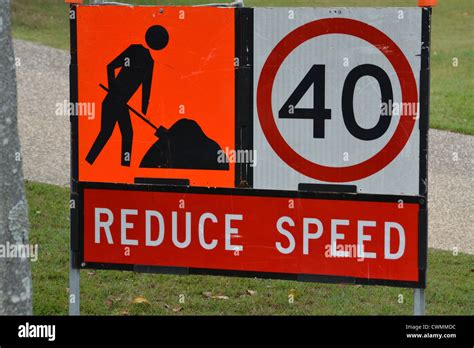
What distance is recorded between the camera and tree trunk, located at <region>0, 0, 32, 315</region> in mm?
4520

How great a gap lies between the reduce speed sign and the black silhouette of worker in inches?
23.7

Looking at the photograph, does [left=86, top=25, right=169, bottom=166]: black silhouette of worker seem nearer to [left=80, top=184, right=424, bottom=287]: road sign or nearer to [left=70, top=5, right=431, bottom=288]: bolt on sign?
[left=70, top=5, right=431, bottom=288]: bolt on sign

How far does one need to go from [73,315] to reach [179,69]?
152 cm

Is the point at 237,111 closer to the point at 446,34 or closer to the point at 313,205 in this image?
the point at 313,205

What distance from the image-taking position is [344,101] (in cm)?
494

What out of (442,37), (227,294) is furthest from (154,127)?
(442,37)

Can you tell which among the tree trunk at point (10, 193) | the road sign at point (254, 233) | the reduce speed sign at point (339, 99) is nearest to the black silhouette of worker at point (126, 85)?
the road sign at point (254, 233)

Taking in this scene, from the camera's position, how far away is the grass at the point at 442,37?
46.3 feet

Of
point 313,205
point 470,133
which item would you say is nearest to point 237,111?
point 313,205

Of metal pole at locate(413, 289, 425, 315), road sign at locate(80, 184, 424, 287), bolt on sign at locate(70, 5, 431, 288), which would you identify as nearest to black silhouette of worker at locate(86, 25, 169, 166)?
bolt on sign at locate(70, 5, 431, 288)

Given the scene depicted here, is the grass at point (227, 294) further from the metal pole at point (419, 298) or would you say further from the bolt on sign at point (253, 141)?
the metal pole at point (419, 298)

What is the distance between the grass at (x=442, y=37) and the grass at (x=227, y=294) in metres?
6.44

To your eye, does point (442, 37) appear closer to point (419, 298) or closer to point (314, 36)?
point (314, 36)

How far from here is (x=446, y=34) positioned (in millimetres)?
20562
